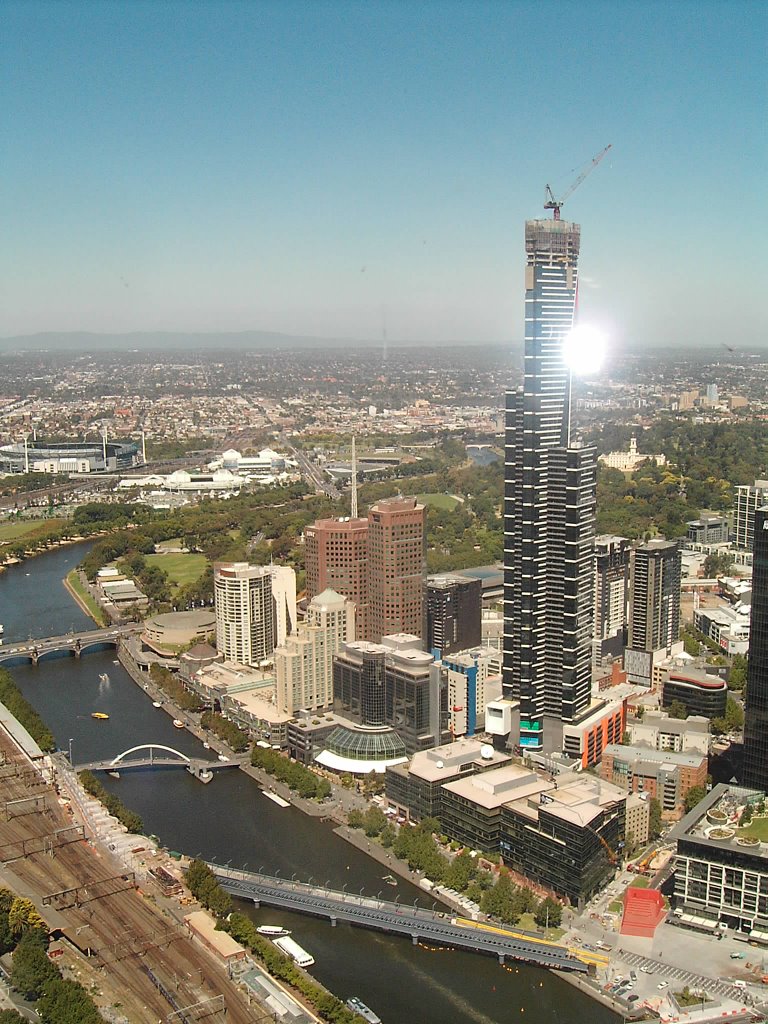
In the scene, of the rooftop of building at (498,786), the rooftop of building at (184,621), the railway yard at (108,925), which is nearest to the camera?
the railway yard at (108,925)

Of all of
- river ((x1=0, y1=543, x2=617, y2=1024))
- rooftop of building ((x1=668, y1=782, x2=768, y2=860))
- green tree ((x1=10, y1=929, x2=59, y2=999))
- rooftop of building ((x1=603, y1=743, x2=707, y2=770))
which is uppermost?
rooftop of building ((x1=668, y1=782, x2=768, y2=860))

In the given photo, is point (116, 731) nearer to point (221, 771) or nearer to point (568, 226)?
point (221, 771)

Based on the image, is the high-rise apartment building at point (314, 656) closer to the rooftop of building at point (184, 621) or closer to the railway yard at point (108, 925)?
the railway yard at point (108, 925)

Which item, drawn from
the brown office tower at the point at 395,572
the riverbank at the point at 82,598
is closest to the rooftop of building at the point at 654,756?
the brown office tower at the point at 395,572

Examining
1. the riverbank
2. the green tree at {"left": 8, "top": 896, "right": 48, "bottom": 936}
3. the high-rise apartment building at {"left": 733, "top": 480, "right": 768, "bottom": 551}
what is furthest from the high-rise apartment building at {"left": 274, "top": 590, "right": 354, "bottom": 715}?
the high-rise apartment building at {"left": 733, "top": 480, "right": 768, "bottom": 551}

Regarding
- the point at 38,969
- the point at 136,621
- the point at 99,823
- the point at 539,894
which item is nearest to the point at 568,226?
the point at 539,894

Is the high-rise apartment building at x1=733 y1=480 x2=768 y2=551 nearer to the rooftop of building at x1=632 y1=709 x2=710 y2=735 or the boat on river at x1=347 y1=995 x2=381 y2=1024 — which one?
the rooftop of building at x1=632 y1=709 x2=710 y2=735

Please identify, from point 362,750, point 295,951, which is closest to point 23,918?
point 295,951
